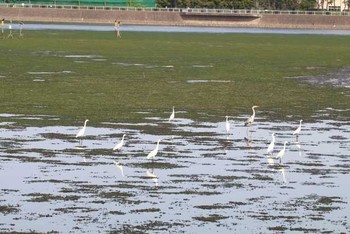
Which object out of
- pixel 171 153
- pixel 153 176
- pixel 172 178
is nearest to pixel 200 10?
pixel 171 153

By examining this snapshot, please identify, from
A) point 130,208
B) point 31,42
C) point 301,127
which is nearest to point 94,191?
point 130,208

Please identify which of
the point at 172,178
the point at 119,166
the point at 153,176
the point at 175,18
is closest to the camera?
the point at 172,178

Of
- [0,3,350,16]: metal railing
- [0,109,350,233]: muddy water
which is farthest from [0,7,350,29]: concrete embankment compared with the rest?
[0,109,350,233]: muddy water

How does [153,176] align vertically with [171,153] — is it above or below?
above

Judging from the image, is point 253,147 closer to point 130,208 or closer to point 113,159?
point 113,159

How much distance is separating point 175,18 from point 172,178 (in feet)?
502

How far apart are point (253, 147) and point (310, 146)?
54.3 inches

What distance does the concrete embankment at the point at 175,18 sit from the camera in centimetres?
17625

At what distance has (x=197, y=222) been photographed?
67.2 feet

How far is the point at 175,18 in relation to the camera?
17700 cm

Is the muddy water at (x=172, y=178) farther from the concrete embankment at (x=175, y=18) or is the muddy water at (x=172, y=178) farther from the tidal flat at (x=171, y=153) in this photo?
the concrete embankment at (x=175, y=18)

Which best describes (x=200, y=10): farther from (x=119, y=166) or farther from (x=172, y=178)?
(x=172, y=178)

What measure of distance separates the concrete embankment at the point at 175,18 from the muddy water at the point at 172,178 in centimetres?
14274

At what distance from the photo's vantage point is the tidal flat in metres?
21.0
